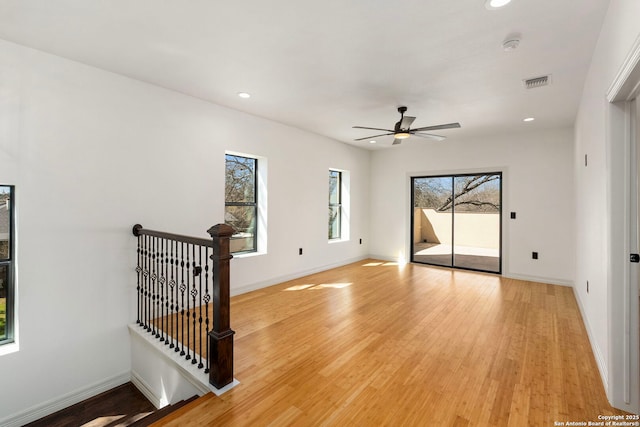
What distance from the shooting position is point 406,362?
2.49 meters

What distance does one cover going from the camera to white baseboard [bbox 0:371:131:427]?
2.48 m

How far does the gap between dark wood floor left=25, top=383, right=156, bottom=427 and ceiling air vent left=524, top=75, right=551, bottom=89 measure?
4.95 metres

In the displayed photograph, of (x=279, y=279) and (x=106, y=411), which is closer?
(x=106, y=411)

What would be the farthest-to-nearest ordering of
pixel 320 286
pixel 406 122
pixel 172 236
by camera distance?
pixel 320 286, pixel 406 122, pixel 172 236

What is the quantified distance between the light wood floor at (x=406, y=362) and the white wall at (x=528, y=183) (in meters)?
1.07

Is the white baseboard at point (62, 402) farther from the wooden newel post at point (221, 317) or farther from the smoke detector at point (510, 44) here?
the smoke detector at point (510, 44)

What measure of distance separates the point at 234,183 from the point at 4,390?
3037 millimetres

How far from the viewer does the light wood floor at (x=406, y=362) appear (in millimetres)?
1905

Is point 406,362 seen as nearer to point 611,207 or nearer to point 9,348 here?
A: point 611,207

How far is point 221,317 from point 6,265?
1.99m

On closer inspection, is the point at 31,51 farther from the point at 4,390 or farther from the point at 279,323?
the point at 279,323

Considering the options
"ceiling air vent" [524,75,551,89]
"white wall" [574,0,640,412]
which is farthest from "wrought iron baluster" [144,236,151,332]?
"ceiling air vent" [524,75,551,89]

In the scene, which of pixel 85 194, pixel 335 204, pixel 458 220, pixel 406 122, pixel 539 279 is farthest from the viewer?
pixel 335 204

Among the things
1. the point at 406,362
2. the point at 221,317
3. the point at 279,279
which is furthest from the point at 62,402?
the point at 406,362
